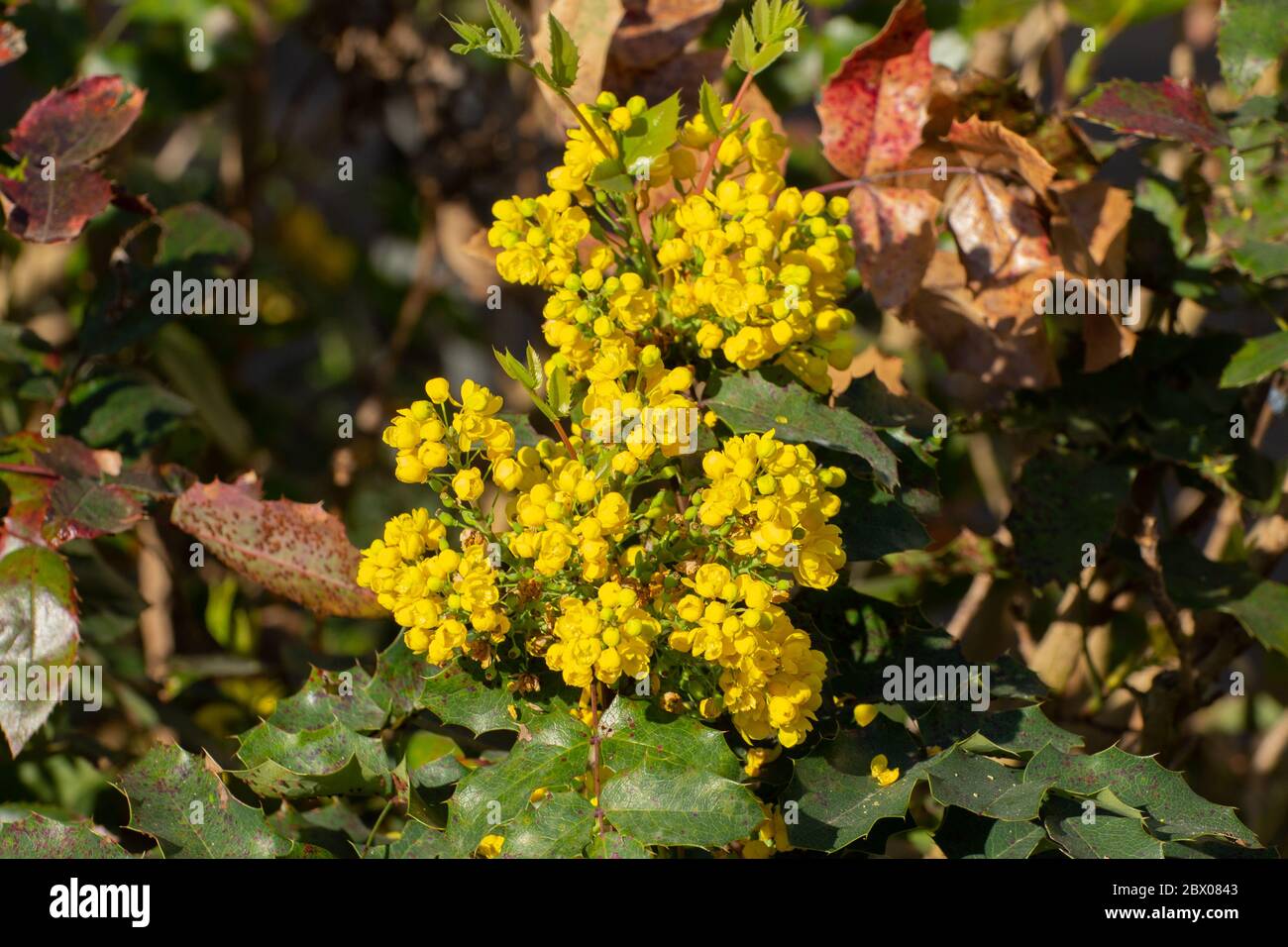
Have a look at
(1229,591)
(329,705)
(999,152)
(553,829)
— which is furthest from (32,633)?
(1229,591)

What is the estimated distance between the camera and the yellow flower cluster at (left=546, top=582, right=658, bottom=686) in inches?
32.6

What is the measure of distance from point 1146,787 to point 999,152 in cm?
58

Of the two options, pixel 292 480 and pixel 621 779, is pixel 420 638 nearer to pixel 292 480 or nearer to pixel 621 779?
pixel 621 779

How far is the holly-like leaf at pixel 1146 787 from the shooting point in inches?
35.8

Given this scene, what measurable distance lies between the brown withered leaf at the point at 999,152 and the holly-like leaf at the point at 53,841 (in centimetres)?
92

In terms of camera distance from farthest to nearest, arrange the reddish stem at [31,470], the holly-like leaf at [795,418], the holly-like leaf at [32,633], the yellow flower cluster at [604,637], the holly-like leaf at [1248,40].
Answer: the holly-like leaf at [1248,40], the reddish stem at [31,470], the holly-like leaf at [32,633], the holly-like leaf at [795,418], the yellow flower cluster at [604,637]

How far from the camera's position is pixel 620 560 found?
93cm

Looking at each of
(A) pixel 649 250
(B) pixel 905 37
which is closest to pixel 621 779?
(A) pixel 649 250

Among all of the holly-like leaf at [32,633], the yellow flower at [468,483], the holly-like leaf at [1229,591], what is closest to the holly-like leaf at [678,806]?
the yellow flower at [468,483]

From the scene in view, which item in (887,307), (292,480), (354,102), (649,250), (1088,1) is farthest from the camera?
(354,102)

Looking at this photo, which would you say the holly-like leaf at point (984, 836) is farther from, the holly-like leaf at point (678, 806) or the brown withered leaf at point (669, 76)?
the brown withered leaf at point (669, 76)

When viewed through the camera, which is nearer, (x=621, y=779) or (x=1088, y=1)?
(x=621, y=779)
